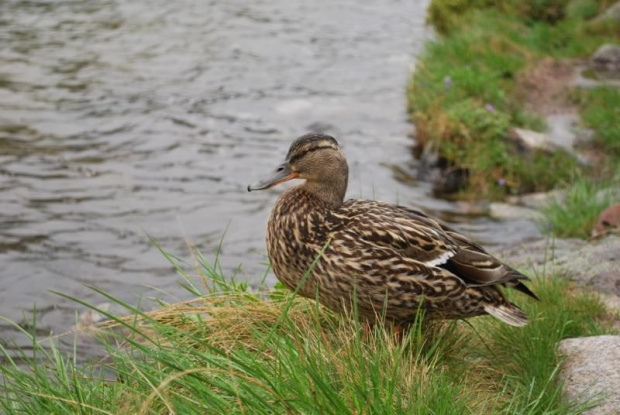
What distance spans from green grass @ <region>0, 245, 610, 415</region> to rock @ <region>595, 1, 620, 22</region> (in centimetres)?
921

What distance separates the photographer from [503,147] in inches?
362

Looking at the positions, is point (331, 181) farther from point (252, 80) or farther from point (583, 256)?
point (252, 80)

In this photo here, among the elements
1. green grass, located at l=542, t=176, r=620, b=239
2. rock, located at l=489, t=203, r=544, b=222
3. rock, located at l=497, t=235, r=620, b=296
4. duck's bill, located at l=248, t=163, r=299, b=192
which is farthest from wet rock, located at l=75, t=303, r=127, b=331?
rock, located at l=489, t=203, r=544, b=222

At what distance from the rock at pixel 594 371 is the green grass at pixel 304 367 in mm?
66

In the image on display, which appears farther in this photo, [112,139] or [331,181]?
[112,139]

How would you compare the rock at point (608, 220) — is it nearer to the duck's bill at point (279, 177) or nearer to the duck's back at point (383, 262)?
the duck's back at point (383, 262)

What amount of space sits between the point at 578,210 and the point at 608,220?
1.75ft

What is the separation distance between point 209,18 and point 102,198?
7.33 meters

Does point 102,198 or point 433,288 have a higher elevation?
point 433,288

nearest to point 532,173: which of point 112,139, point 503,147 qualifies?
point 503,147

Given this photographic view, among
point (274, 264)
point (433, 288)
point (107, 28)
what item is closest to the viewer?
point (433, 288)

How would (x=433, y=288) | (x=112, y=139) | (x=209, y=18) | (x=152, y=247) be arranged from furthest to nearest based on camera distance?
(x=209, y=18), (x=112, y=139), (x=152, y=247), (x=433, y=288)

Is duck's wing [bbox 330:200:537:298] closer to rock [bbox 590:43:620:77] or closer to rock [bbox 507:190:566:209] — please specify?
rock [bbox 507:190:566:209]

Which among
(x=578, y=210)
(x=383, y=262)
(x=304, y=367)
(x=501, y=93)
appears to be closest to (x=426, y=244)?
(x=383, y=262)
